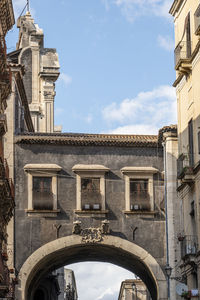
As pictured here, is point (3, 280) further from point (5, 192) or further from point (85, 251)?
point (85, 251)

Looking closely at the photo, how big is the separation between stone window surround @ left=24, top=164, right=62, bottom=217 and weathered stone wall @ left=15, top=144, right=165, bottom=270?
0.25 m

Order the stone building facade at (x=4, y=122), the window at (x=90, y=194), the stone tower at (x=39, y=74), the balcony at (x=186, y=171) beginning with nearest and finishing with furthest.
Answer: the stone building facade at (x=4, y=122)
the balcony at (x=186, y=171)
the window at (x=90, y=194)
the stone tower at (x=39, y=74)

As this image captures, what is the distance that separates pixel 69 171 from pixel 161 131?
5.28m

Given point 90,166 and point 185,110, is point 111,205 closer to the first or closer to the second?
point 90,166

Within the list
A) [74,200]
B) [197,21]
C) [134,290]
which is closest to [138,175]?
[74,200]

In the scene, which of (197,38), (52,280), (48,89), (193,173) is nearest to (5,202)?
(193,173)

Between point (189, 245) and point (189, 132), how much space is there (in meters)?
5.06

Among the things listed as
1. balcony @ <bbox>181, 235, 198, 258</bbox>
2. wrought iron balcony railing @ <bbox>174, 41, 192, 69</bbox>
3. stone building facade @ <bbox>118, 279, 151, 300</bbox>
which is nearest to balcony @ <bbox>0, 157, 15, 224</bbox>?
balcony @ <bbox>181, 235, 198, 258</bbox>

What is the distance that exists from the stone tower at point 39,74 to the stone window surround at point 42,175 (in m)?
20.2

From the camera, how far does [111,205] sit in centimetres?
4775

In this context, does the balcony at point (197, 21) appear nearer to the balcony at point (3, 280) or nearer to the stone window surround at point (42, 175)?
the balcony at point (3, 280)

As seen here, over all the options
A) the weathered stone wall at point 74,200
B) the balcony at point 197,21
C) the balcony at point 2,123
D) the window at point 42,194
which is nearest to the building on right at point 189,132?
the balcony at point 197,21

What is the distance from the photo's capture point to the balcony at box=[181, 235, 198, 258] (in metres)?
37.9

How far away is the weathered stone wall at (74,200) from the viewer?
154ft
